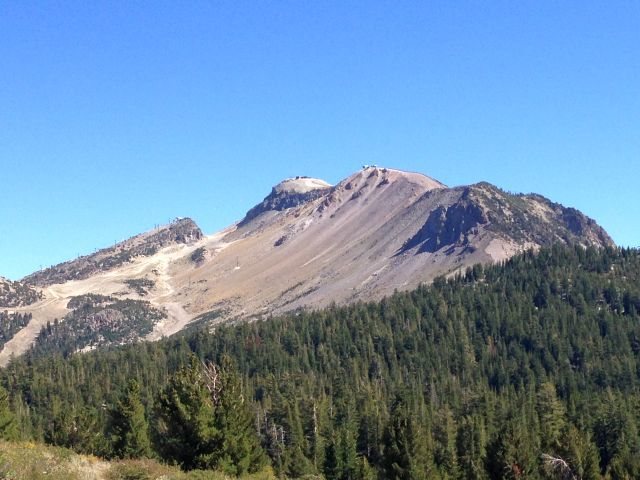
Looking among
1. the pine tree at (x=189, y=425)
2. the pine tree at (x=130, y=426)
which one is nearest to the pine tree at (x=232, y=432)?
the pine tree at (x=189, y=425)

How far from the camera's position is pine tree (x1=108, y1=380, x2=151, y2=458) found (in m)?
82.2

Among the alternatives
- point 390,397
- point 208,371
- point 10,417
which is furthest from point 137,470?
point 390,397

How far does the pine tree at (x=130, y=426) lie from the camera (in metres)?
82.2

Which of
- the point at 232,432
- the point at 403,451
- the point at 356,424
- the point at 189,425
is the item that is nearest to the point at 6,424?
the point at 189,425

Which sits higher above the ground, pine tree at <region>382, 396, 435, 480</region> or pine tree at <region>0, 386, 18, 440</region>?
pine tree at <region>0, 386, 18, 440</region>

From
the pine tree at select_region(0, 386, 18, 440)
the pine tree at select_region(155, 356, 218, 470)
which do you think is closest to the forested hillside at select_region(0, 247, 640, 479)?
the pine tree at select_region(155, 356, 218, 470)

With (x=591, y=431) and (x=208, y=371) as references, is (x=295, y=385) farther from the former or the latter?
(x=208, y=371)

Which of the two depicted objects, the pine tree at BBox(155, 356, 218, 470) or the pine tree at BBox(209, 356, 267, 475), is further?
the pine tree at BBox(209, 356, 267, 475)

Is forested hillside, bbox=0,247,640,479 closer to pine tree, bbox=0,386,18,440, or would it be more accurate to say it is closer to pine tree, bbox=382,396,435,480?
pine tree, bbox=382,396,435,480

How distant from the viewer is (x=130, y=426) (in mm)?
83312

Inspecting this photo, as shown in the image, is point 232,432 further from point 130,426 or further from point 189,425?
point 130,426

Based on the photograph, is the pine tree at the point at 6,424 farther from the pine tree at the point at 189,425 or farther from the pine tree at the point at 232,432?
the pine tree at the point at 232,432

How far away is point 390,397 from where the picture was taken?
16850 centimetres

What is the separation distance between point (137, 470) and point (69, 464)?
9.23 feet
